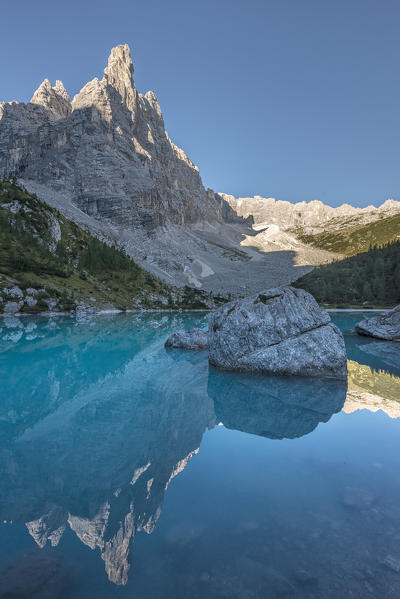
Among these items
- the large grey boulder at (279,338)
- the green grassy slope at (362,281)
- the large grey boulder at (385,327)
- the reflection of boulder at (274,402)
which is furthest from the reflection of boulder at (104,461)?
the green grassy slope at (362,281)

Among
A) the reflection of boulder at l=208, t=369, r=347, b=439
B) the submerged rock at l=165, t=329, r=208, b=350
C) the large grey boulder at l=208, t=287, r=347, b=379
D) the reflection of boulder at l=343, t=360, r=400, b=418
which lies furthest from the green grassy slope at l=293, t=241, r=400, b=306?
the reflection of boulder at l=208, t=369, r=347, b=439

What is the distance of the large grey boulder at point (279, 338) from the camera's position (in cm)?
1830

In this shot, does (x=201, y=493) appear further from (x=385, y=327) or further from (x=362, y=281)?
(x=362, y=281)

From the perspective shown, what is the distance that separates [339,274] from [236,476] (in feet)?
479

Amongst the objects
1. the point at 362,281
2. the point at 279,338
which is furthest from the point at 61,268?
the point at 362,281

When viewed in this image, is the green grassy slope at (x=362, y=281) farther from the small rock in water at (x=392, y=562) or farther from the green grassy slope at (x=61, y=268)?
the small rock in water at (x=392, y=562)

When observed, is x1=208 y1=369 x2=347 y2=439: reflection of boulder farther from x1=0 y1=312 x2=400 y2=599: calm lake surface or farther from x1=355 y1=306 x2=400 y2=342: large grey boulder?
x1=355 y1=306 x2=400 y2=342: large grey boulder

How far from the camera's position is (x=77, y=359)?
25.4 metres

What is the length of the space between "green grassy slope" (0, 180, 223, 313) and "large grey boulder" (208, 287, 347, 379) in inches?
2191

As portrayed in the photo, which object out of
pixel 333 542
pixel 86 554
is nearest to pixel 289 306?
pixel 333 542

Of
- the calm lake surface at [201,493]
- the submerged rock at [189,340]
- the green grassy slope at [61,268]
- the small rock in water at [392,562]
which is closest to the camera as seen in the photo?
the calm lake surface at [201,493]

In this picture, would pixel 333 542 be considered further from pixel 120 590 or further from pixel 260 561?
pixel 120 590

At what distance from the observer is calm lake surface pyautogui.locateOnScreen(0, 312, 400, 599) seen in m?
4.84

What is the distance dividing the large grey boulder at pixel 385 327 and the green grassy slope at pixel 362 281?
8228cm
